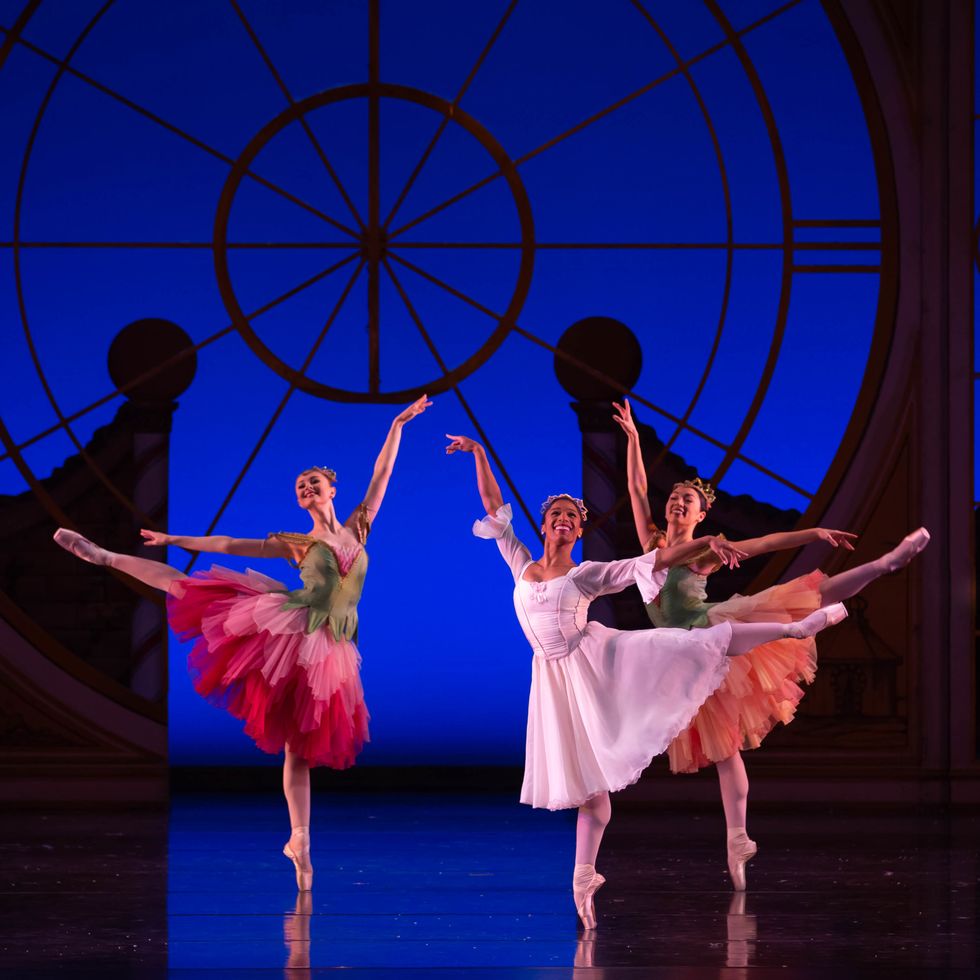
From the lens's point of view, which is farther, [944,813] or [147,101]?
[147,101]

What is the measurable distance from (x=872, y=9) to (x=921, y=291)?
1.24m

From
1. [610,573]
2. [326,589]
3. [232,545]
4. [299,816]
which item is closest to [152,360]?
[232,545]

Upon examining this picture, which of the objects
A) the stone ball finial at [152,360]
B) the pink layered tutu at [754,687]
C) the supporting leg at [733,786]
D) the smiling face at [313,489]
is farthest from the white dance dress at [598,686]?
the stone ball finial at [152,360]

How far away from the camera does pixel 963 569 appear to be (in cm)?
714

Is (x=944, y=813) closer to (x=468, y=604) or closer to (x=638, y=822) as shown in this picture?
(x=638, y=822)

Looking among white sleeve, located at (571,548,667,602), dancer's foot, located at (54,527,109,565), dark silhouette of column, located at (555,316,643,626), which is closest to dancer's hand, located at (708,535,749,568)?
white sleeve, located at (571,548,667,602)

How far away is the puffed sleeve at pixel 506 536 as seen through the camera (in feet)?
16.2

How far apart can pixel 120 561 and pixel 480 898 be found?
158 cm

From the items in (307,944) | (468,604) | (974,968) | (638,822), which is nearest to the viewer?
(974,968)

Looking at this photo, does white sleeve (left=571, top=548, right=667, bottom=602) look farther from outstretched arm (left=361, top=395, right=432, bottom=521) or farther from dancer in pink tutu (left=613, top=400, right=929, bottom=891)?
outstretched arm (left=361, top=395, right=432, bottom=521)

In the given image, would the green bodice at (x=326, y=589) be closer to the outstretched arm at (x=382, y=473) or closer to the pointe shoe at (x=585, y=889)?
the outstretched arm at (x=382, y=473)

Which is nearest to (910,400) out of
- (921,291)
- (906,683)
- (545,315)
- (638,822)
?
(921,291)

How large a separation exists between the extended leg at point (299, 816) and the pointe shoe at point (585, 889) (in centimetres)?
89

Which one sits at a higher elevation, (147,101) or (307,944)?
(147,101)
